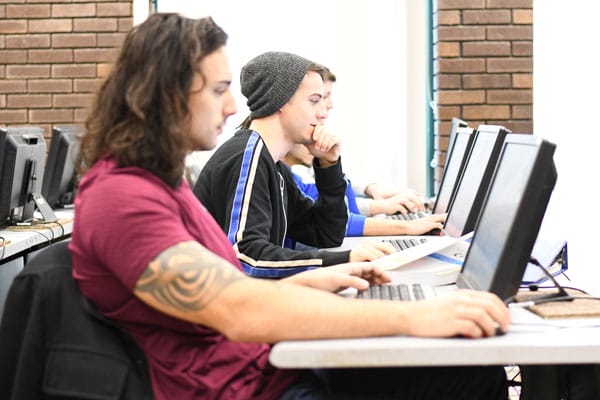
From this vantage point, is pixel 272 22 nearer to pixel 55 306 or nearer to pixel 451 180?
pixel 451 180

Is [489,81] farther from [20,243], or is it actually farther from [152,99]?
[152,99]

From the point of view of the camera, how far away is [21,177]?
433 cm

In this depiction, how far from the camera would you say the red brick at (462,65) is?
18.3ft

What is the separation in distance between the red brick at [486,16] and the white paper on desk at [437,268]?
11.1ft

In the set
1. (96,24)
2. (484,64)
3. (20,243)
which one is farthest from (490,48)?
(20,243)

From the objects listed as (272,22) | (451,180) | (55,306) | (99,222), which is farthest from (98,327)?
(272,22)

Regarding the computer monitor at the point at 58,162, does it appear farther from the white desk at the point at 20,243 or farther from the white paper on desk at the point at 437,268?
the white paper on desk at the point at 437,268

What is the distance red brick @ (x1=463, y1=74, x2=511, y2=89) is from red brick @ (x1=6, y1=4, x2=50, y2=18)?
278cm

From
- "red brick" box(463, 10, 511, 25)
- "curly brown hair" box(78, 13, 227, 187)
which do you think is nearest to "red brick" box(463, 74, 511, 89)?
"red brick" box(463, 10, 511, 25)

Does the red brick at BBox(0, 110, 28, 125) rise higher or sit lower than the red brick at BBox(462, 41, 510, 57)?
lower

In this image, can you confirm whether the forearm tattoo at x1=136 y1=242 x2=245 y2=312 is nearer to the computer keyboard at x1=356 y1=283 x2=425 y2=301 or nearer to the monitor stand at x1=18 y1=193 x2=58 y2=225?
the computer keyboard at x1=356 y1=283 x2=425 y2=301

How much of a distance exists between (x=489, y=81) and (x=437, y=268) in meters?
3.43

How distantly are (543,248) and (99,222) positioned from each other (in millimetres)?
1265

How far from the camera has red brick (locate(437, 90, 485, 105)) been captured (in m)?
5.59
